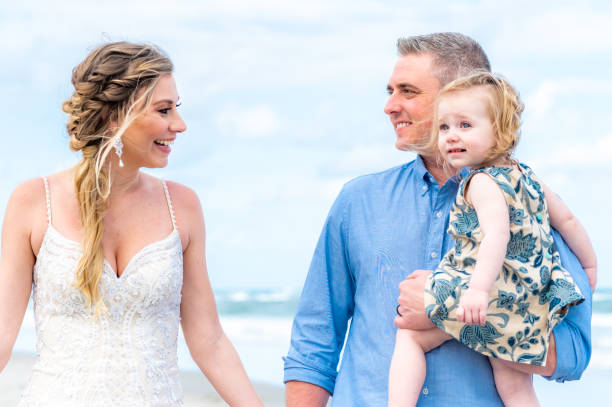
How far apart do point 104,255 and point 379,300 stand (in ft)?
3.75

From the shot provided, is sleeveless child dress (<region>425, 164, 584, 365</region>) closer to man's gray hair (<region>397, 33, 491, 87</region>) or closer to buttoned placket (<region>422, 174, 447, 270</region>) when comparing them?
buttoned placket (<region>422, 174, 447, 270</region>)

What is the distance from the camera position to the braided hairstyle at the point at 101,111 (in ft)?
11.0

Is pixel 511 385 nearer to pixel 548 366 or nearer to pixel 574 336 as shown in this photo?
pixel 548 366

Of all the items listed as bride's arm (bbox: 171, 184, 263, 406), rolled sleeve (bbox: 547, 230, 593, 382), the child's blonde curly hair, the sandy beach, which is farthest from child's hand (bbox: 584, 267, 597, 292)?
the sandy beach

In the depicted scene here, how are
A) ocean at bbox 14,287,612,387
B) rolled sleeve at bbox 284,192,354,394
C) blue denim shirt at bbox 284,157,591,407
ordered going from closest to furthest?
1. blue denim shirt at bbox 284,157,591,407
2. rolled sleeve at bbox 284,192,354,394
3. ocean at bbox 14,287,612,387

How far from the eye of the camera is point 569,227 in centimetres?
329

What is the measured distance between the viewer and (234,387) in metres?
3.67

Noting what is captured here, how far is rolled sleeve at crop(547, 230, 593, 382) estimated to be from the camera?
3114 millimetres

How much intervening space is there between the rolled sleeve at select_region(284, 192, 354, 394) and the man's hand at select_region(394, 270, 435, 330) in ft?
1.49

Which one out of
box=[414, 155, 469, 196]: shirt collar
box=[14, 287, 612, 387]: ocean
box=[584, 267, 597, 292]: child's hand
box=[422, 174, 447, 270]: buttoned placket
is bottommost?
box=[14, 287, 612, 387]: ocean

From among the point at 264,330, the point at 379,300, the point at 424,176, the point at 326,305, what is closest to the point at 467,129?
Answer: the point at 424,176

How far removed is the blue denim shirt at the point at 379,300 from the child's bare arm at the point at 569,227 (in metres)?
0.04

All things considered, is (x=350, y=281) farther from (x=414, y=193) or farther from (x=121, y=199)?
(x=121, y=199)

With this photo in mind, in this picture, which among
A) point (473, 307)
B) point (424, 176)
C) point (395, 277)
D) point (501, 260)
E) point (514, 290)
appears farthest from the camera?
point (424, 176)
